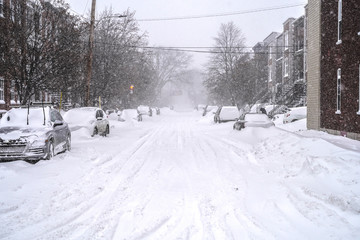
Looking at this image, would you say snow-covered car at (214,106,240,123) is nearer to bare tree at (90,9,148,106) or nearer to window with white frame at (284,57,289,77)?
bare tree at (90,9,148,106)

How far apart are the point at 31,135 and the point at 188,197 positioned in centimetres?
535

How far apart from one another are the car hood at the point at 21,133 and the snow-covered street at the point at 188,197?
31.7 inches

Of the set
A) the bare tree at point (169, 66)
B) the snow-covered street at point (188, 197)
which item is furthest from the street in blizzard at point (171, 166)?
the bare tree at point (169, 66)

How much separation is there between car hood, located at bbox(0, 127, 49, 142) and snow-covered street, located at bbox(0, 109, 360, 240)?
0.80 meters

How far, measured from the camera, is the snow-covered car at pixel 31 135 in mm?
8914

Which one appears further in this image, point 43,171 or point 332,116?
point 332,116

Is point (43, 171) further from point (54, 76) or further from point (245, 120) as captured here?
point (245, 120)

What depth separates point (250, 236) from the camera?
14.4 ft

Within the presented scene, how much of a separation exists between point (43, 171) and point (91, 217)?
359cm

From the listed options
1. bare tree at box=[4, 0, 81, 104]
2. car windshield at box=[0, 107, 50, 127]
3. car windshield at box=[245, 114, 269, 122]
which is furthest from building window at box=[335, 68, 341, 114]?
bare tree at box=[4, 0, 81, 104]

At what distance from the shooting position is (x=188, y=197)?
20.3 ft

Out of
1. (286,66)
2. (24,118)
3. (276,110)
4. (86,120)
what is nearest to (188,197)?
(24,118)

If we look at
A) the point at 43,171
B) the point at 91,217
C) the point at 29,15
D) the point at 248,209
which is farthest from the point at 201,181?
the point at 29,15

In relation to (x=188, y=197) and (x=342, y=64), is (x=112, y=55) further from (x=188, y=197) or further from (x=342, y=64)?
(x=188, y=197)
